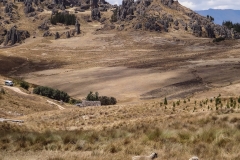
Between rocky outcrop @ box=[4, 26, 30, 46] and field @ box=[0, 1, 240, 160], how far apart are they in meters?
9.49

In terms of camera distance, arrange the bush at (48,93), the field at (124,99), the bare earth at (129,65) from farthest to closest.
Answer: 1. the bare earth at (129,65)
2. the bush at (48,93)
3. the field at (124,99)

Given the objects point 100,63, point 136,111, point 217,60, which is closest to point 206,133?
point 136,111

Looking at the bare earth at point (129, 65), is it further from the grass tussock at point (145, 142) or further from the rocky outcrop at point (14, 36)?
the grass tussock at point (145, 142)

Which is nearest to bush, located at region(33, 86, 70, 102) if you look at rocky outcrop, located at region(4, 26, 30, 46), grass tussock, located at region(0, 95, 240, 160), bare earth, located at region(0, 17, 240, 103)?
bare earth, located at region(0, 17, 240, 103)

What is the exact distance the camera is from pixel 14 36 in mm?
183875

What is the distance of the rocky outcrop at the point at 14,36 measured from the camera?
7234 inches

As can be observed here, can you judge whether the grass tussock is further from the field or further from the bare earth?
the bare earth

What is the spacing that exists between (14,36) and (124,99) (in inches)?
5516

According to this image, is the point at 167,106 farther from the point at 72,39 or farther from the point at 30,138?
the point at 72,39

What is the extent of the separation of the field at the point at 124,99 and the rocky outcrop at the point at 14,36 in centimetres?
949

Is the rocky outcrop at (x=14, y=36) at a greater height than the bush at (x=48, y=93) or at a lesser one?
greater

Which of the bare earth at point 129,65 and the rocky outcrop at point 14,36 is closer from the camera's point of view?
the bare earth at point 129,65

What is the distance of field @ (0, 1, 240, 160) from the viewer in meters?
11.7

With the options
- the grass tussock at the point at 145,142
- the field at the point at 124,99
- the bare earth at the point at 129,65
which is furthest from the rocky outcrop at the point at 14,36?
the grass tussock at the point at 145,142
